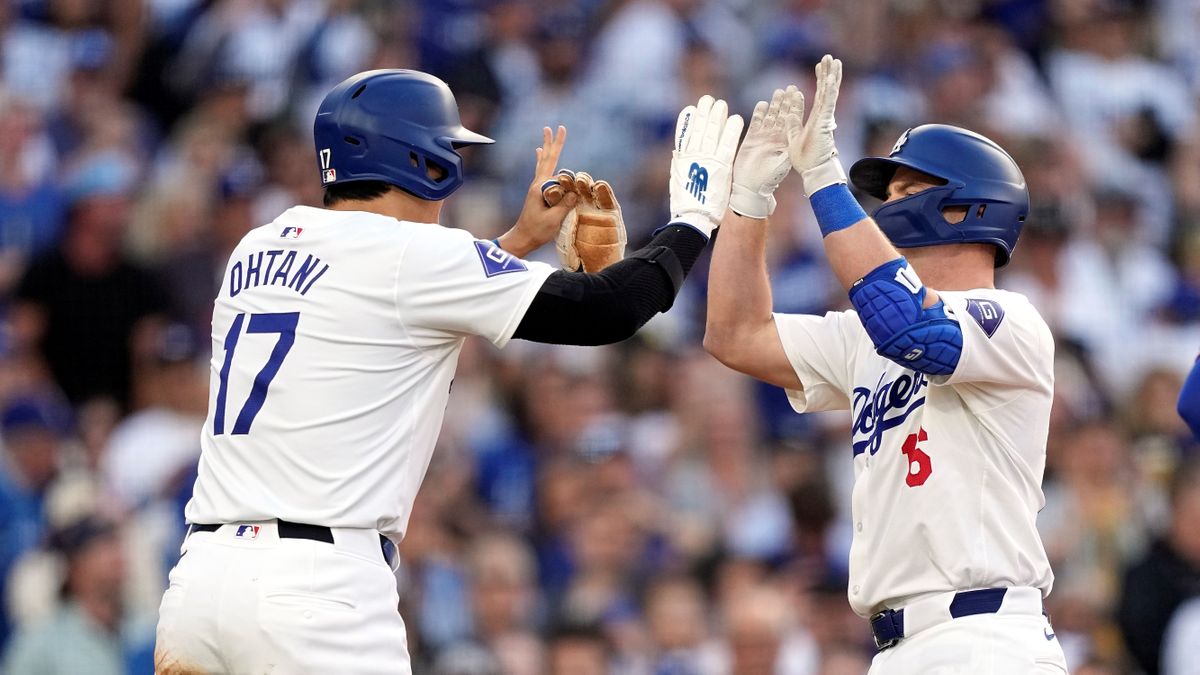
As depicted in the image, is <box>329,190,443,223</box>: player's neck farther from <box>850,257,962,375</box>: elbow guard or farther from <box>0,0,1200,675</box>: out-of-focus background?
<box>0,0,1200,675</box>: out-of-focus background

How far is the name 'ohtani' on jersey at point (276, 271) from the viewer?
15.8 ft

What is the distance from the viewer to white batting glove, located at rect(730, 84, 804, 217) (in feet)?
17.2

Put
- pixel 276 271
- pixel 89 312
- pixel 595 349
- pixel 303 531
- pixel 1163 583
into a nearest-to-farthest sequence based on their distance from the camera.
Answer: pixel 303 531, pixel 276 271, pixel 1163 583, pixel 89 312, pixel 595 349

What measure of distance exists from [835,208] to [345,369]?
1390 mm

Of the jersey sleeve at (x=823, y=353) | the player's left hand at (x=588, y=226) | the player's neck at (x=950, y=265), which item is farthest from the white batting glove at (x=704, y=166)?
the player's neck at (x=950, y=265)

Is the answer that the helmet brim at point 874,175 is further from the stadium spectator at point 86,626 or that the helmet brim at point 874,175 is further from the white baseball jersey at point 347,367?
the stadium spectator at point 86,626

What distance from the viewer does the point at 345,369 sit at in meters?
4.71

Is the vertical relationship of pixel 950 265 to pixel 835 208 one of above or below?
below

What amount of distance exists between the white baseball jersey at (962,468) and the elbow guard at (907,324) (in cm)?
6

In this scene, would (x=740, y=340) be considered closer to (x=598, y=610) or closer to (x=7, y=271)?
(x=598, y=610)

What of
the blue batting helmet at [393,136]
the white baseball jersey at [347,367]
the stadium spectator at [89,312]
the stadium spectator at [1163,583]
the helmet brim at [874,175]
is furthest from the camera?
the stadium spectator at [89,312]

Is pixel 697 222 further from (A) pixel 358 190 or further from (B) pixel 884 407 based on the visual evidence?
(A) pixel 358 190

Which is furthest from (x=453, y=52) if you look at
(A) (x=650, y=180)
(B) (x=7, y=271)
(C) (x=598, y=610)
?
(C) (x=598, y=610)

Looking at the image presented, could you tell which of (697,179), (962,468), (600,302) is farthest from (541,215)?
(962,468)
